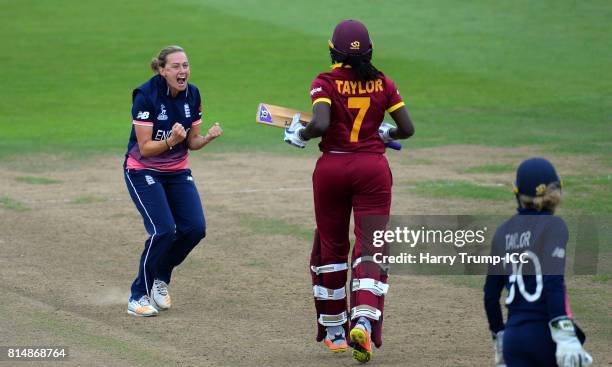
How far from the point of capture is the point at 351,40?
7867mm

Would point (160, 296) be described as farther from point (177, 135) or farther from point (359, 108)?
point (359, 108)

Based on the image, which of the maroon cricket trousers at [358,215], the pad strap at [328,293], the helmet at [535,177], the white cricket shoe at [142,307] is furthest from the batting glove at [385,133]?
the white cricket shoe at [142,307]

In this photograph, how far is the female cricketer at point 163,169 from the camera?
363 inches

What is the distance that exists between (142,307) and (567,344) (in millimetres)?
4636

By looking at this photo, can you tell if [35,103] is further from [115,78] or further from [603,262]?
[603,262]

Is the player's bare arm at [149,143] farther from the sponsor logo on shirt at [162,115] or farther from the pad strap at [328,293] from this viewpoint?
the pad strap at [328,293]

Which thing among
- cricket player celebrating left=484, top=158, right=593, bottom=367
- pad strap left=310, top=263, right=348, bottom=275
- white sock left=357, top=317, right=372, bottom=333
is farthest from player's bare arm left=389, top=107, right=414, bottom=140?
cricket player celebrating left=484, top=158, right=593, bottom=367

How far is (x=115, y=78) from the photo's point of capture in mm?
26641

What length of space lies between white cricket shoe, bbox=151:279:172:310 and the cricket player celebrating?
13.5ft

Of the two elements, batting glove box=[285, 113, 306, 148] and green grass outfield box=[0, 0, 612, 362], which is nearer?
batting glove box=[285, 113, 306, 148]

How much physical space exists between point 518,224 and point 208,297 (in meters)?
4.55

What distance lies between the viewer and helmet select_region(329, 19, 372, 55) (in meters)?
7.87

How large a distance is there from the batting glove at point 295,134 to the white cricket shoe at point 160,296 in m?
2.17

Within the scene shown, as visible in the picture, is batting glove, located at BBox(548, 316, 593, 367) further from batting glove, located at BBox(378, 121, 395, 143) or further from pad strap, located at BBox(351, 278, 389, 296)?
batting glove, located at BBox(378, 121, 395, 143)
